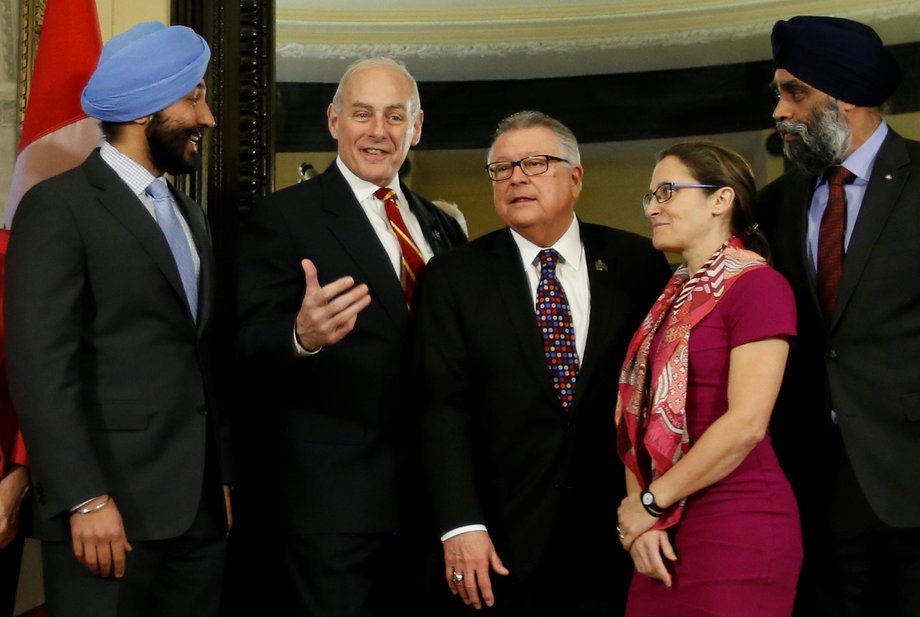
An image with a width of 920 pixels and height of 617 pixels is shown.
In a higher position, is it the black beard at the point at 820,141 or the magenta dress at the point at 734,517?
the black beard at the point at 820,141

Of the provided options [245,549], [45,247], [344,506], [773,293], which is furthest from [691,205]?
[245,549]

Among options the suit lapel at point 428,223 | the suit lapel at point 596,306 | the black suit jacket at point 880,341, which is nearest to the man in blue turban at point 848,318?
the black suit jacket at point 880,341

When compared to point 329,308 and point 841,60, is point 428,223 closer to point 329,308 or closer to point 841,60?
point 329,308

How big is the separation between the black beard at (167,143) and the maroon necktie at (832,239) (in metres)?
1.40

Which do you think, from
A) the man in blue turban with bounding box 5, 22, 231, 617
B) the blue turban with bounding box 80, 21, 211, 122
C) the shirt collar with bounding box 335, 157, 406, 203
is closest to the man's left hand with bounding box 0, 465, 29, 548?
the man in blue turban with bounding box 5, 22, 231, 617

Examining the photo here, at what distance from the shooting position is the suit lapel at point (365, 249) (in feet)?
8.16

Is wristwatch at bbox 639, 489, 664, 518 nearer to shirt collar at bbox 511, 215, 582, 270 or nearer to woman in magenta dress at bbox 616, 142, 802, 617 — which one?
woman in magenta dress at bbox 616, 142, 802, 617

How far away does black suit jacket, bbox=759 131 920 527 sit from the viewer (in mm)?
2195

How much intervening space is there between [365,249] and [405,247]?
129 mm

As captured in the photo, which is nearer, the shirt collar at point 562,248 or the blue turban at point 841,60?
the blue turban at point 841,60

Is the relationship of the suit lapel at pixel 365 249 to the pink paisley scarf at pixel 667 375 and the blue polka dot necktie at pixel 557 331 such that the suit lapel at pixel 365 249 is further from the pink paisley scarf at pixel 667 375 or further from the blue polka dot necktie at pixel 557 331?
the pink paisley scarf at pixel 667 375

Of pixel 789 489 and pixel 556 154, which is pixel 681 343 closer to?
pixel 789 489

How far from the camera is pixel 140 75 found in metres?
Result: 2.22

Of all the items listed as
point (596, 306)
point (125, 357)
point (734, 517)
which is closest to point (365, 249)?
point (596, 306)
